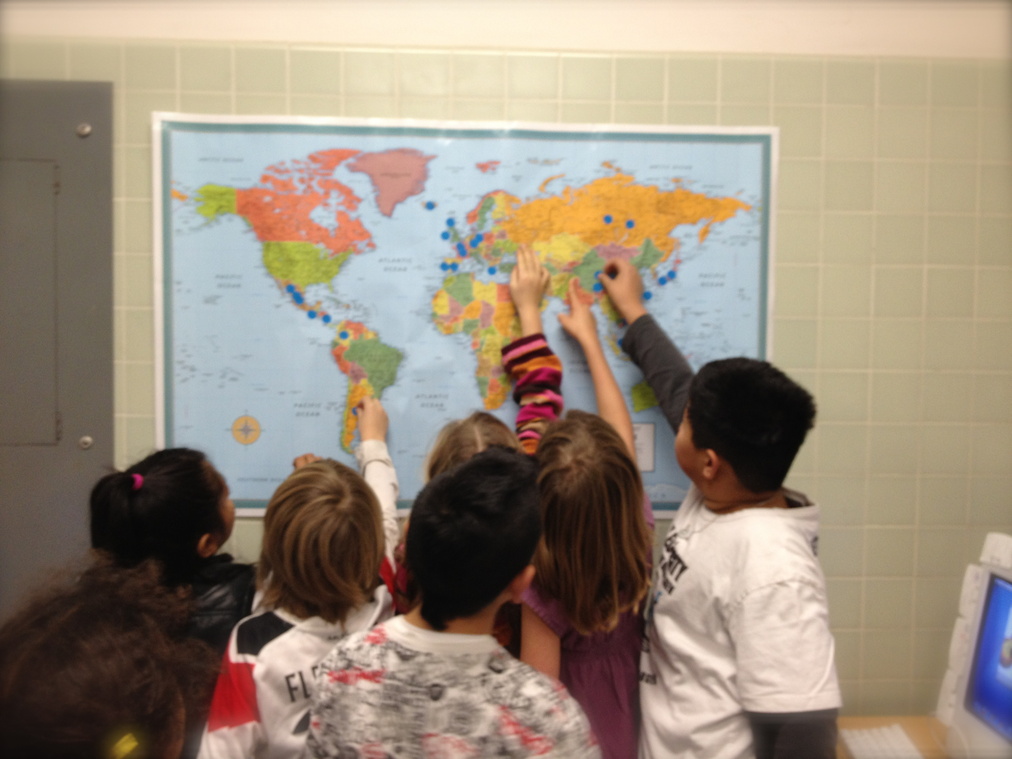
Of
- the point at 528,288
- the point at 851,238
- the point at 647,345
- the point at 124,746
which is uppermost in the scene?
the point at 851,238

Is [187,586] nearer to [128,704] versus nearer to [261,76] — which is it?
[128,704]

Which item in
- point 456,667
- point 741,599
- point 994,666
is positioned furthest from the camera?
point 994,666

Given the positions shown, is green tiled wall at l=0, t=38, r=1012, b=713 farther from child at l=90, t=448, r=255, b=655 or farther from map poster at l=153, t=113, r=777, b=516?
child at l=90, t=448, r=255, b=655

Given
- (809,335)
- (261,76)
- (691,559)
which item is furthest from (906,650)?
(261,76)

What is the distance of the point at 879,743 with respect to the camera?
1.51 metres

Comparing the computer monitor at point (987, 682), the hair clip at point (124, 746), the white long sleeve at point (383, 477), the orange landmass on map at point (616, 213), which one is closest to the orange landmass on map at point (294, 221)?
the orange landmass on map at point (616, 213)

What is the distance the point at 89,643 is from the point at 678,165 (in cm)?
150

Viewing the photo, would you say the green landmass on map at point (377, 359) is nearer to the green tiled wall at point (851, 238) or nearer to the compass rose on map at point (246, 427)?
the compass rose on map at point (246, 427)

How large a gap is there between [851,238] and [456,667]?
4.60 ft

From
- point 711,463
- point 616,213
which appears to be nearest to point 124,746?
point 711,463

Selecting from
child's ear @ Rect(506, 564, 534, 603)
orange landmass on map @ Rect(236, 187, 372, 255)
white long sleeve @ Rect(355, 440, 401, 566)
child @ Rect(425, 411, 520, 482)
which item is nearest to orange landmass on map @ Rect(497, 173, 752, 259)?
orange landmass on map @ Rect(236, 187, 372, 255)

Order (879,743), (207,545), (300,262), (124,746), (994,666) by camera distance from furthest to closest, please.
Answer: (300,262), (879,743), (994,666), (207,545), (124,746)

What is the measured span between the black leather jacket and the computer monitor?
151 cm

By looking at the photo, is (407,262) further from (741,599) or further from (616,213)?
(741,599)
